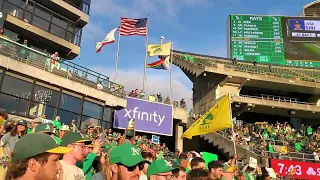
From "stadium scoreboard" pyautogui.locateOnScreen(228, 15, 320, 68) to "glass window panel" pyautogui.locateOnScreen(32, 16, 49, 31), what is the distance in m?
21.2

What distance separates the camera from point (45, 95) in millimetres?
17953

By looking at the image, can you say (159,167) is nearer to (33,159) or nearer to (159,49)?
(33,159)

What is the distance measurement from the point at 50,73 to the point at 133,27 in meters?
8.89

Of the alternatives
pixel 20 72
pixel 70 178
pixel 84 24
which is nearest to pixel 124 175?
pixel 70 178

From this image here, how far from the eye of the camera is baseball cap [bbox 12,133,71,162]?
236 centimetres

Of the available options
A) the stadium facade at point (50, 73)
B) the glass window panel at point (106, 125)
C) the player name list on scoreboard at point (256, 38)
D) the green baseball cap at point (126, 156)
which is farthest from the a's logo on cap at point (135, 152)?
the player name list on scoreboard at point (256, 38)

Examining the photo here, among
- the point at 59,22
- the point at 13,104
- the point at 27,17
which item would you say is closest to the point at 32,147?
the point at 13,104

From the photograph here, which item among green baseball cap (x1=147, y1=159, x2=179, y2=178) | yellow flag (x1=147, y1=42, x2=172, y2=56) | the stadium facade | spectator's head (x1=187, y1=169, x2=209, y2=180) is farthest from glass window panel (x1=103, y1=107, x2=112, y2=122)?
green baseball cap (x1=147, y1=159, x2=179, y2=178)

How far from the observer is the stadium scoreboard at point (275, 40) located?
37.6 m

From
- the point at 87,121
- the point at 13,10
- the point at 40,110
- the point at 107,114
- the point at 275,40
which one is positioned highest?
the point at 275,40

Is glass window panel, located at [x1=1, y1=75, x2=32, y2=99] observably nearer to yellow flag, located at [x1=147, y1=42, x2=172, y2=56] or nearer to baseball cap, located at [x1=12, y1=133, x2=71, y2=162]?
yellow flag, located at [x1=147, y1=42, x2=172, y2=56]

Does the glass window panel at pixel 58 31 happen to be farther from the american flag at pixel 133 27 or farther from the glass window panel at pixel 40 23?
the american flag at pixel 133 27

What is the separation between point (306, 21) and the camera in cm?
3966

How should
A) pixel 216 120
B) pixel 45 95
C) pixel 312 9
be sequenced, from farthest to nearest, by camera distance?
1. pixel 312 9
2. pixel 45 95
3. pixel 216 120
